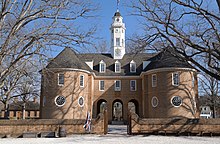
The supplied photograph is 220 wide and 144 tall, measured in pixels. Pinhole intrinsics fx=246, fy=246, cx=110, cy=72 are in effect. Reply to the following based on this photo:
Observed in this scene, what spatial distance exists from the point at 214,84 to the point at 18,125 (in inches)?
1111

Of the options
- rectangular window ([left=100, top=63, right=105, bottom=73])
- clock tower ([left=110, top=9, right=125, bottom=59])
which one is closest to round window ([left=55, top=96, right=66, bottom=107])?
rectangular window ([left=100, top=63, right=105, bottom=73])

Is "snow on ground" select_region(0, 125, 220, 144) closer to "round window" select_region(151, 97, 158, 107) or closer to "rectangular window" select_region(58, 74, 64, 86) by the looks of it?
"rectangular window" select_region(58, 74, 64, 86)

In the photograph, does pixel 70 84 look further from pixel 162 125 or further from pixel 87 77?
pixel 162 125

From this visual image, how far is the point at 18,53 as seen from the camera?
14.2 metres

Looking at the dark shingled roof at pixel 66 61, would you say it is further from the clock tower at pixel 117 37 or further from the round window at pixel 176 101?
the round window at pixel 176 101

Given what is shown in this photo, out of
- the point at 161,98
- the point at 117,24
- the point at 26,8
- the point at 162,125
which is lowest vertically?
the point at 162,125

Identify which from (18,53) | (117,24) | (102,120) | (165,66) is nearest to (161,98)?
(165,66)

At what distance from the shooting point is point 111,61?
39844 mm

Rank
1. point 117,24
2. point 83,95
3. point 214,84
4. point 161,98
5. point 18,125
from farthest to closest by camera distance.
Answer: point 117,24, point 214,84, point 83,95, point 161,98, point 18,125

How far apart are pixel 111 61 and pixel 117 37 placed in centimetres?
486

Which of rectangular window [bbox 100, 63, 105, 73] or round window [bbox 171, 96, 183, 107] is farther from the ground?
rectangular window [bbox 100, 63, 105, 73]

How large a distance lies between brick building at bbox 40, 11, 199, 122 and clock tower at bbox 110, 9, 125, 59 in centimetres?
281

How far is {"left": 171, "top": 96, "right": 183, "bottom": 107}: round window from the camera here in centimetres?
2981

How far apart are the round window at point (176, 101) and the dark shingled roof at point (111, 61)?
13.2 feet
